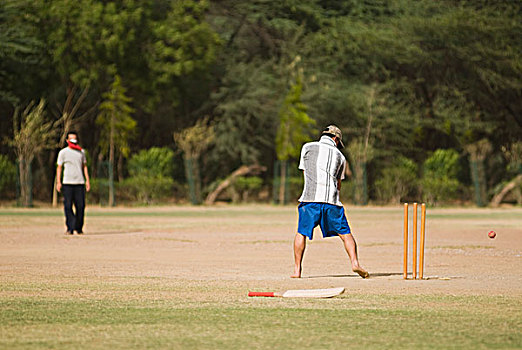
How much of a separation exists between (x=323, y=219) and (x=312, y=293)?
2.00m

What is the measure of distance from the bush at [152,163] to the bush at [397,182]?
8.59 m

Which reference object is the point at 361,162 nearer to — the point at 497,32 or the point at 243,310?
the point at 497,32

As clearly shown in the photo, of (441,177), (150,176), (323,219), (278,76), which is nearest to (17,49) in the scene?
(150,176)

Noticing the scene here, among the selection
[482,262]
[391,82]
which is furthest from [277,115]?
[482,262]

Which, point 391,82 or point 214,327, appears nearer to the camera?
point 214,327

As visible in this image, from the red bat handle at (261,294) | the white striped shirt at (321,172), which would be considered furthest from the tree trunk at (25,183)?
the red bat handle at (261,294)

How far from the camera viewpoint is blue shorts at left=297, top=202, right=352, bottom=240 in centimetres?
1335

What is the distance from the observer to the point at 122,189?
138 ft

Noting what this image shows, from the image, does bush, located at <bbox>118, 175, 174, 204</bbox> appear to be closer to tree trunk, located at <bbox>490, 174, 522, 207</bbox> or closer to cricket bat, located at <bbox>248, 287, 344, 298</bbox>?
tree trunk, located at <bbox>490, 174, 522, 207</bbox>

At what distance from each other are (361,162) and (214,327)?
33.7m

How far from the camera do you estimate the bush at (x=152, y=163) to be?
41656mm

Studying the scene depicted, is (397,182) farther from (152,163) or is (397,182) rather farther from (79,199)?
(79,199)

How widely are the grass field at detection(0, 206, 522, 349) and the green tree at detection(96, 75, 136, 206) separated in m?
17.0

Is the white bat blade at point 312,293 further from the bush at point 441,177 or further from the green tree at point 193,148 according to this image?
the bush at point 441,177
